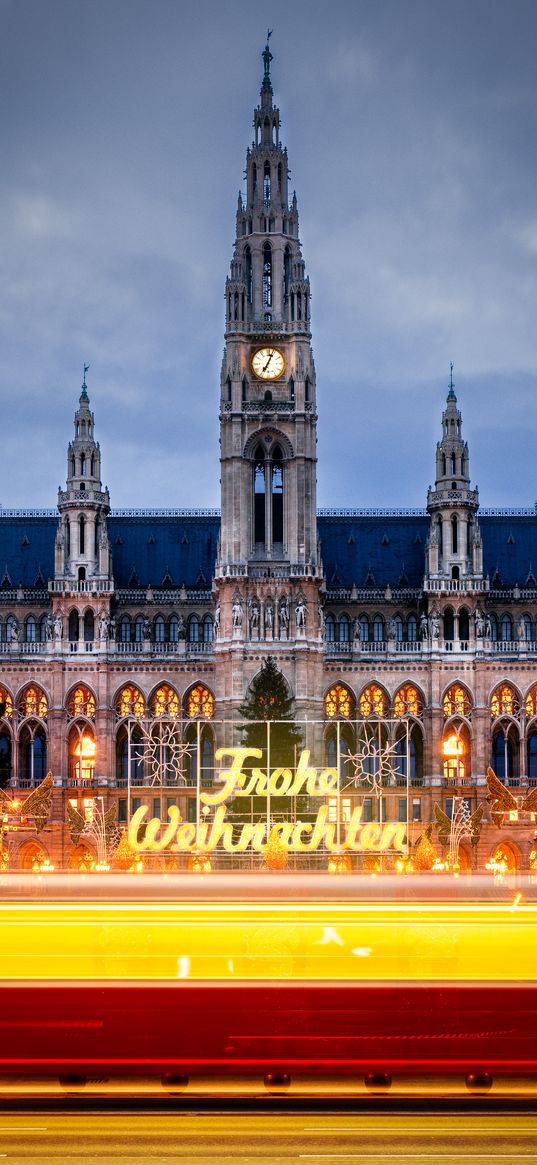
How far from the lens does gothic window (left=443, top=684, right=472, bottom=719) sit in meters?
121

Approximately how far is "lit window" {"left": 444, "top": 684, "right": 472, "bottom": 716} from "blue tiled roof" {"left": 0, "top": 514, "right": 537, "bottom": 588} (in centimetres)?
1265

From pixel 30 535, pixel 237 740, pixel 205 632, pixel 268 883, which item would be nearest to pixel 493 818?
pixel 237 740

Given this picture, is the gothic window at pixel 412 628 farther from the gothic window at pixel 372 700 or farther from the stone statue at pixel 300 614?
the stone statue at pixel 300 614

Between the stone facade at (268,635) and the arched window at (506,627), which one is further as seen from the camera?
the arched window at (506,627)

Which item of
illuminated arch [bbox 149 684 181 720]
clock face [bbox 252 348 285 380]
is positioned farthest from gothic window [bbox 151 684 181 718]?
clock face [bbox 252 348 285 380]

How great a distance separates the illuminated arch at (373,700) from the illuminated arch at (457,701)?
4785mm

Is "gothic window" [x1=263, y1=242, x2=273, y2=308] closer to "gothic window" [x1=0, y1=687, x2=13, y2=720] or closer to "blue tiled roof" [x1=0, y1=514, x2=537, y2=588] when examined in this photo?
"blue tiled roof" [x1=0, y1=514, x2=537, y2=588]

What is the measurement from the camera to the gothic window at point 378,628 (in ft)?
417

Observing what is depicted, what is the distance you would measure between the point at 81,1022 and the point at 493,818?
3261 inches

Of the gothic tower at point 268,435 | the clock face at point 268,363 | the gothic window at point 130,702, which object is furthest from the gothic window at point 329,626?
the clock face at point 268,363

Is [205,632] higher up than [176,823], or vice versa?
[205,632]

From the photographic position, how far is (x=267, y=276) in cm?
12400

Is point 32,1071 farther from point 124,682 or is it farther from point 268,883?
point 124,682

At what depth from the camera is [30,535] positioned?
5330 inches
